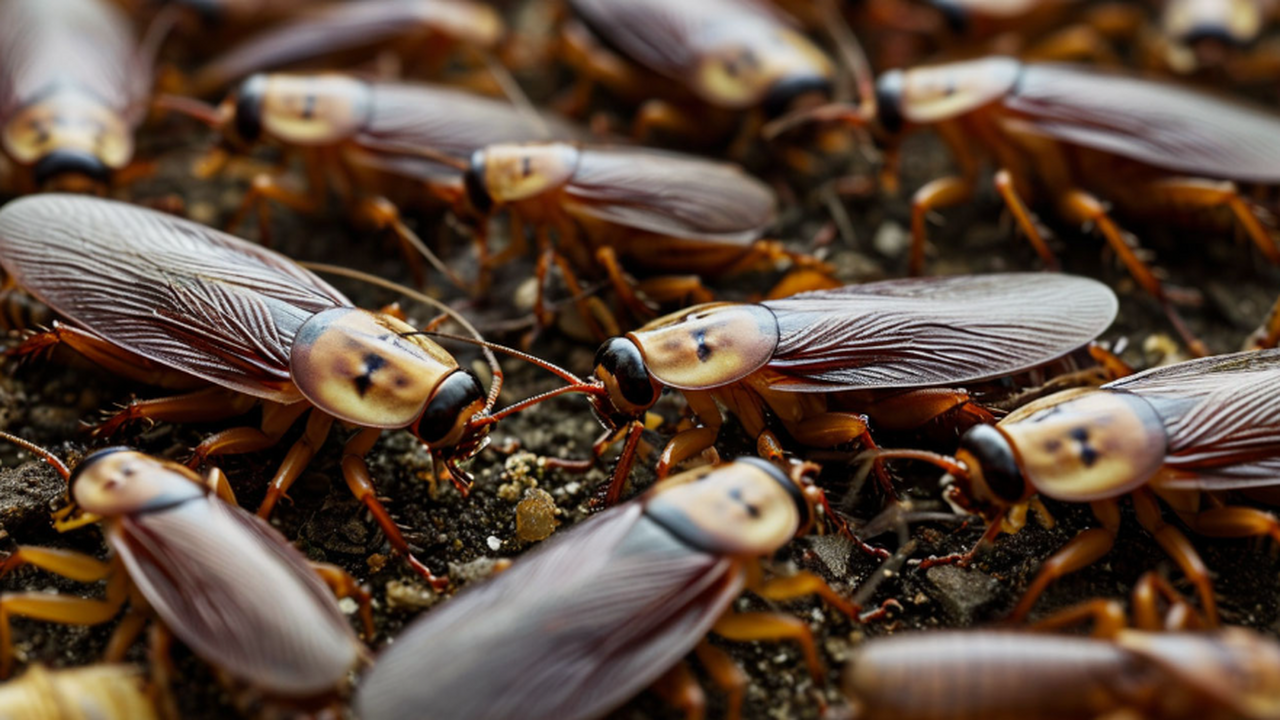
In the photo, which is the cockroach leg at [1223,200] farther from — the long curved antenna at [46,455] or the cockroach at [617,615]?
the long curved antenna at [46,455]

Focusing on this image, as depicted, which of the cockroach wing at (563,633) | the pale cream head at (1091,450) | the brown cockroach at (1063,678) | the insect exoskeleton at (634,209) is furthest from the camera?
the insect exoskeleton at (634,209)

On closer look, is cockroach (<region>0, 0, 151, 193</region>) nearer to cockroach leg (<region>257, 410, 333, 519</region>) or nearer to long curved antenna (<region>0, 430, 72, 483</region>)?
long curved antenna (<region>0, 430, 72, 483</region>)

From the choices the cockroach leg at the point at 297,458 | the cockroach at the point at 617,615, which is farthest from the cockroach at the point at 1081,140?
the cockroach leg at the point at 297,458

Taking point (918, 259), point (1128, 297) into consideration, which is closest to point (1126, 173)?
point (1128, 297)

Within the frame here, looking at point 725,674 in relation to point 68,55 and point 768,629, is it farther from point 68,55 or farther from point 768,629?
point 68,55

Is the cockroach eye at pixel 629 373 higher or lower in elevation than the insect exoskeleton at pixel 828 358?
lower
